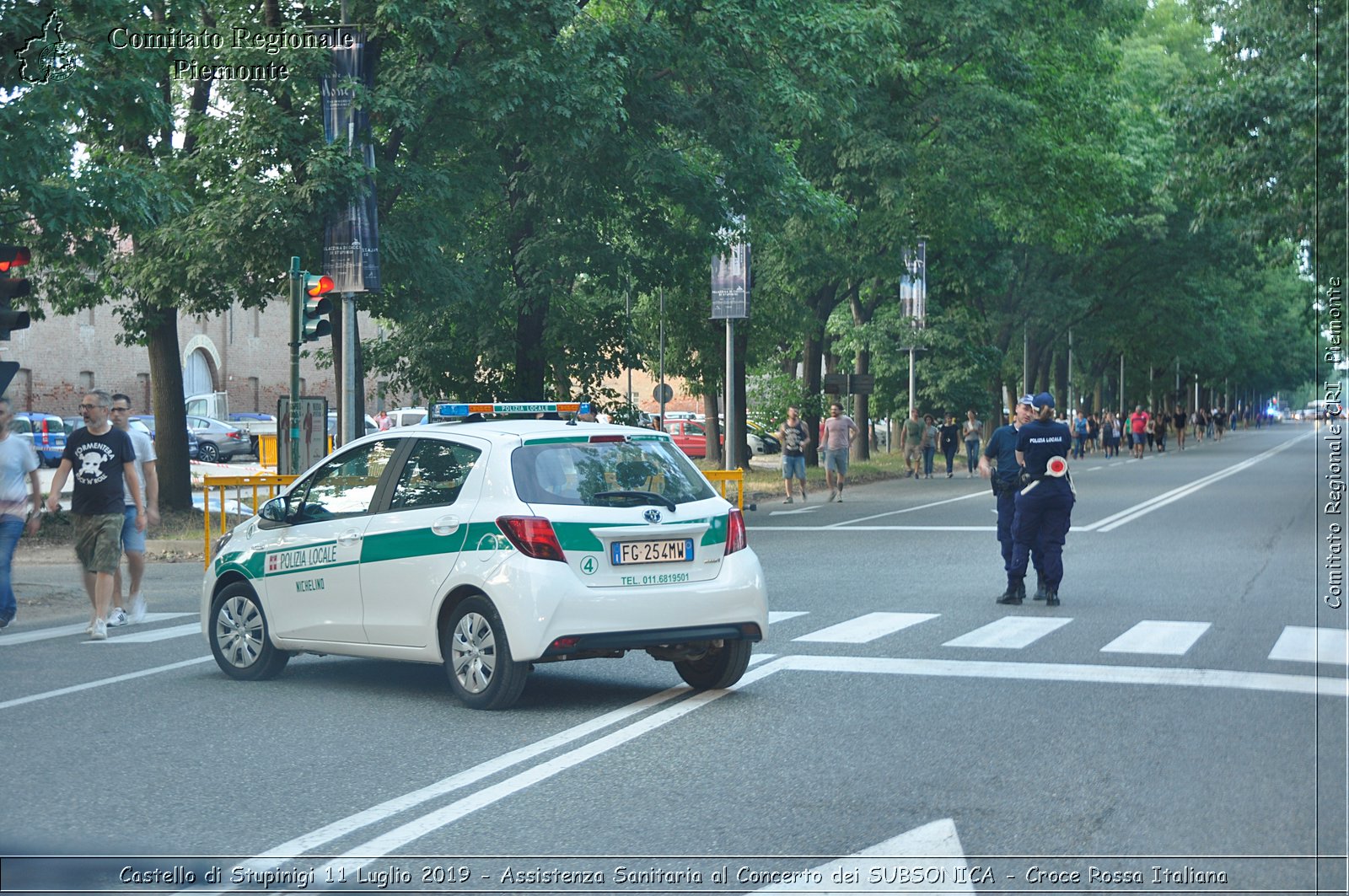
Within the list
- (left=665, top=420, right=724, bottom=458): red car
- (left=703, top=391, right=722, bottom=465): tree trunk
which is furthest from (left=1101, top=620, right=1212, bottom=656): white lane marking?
(left=665, top=420, right=724, bottom=458): red car

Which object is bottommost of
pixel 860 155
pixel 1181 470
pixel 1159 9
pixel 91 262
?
pixel 1181 470

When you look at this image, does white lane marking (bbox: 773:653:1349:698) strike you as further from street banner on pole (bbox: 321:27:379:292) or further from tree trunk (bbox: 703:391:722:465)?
tree trunk (bbox: 703:391:722:465)

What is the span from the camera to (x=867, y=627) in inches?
481

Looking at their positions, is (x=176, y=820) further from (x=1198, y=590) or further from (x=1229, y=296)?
(x=1229, y=296)

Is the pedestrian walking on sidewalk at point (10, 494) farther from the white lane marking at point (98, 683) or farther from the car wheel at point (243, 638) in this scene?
the car wheel at point (243, 638)

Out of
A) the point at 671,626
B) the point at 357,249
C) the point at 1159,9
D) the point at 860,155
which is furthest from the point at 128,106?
the point at 1159,9

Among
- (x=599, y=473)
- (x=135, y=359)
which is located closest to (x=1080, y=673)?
(x=599, y=473)

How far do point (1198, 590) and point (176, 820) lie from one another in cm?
1098

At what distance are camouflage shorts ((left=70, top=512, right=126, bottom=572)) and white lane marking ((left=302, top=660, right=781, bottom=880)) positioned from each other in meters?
5.32

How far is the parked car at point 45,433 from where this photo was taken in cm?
4447

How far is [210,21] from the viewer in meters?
23.3

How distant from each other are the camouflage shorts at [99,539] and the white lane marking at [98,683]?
1613 millimetres

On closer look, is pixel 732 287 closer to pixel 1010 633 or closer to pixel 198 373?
pixel 1010 633

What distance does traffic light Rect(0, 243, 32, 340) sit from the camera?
42.7 ft
